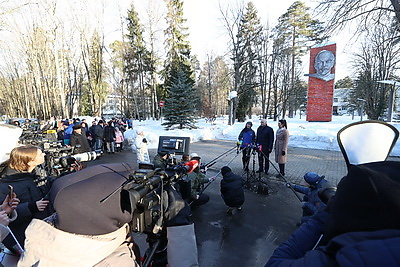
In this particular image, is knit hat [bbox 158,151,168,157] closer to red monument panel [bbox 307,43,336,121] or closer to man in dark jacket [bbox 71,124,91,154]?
man in dark jacket [bbox 71,124,91,154]

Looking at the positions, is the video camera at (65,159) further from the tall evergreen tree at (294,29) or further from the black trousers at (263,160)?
the tall evergreen tree at (294,29)

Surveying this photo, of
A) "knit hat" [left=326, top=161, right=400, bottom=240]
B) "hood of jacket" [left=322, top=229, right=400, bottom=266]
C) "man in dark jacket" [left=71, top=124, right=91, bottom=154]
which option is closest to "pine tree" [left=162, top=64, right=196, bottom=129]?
"man in dark jacket" [left=71, top=124, right=91, bottom=154]

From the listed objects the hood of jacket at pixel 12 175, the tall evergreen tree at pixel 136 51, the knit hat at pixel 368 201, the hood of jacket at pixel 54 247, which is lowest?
the hood of jacket at pixel 54 247

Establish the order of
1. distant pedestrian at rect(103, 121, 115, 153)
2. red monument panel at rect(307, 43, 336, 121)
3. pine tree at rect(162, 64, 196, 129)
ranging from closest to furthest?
distant pedestrian at rect(103, 121, 115, 153) < pine tree at rect(162, 64, 196, 129) < red monument panel at rect(307, 43, 336, 121)

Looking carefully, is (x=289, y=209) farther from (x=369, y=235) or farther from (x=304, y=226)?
(x=369, y=235)

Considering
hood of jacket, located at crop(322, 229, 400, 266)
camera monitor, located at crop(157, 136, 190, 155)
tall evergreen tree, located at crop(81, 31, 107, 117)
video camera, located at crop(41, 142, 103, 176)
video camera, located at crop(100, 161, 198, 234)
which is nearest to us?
hood of jacket, located at crop(322, 229, 400, 266)

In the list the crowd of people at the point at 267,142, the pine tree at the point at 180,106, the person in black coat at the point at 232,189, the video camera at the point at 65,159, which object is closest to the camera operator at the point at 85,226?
the video camera at the point at 65,159

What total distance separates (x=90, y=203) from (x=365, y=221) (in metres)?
1.26

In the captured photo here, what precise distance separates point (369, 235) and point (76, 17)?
28.1 m

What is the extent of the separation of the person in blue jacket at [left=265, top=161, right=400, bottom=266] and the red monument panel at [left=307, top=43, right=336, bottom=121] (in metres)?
21.6

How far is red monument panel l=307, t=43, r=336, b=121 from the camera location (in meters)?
18.7

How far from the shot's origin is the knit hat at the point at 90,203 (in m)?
1.12

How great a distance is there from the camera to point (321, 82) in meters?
19.2

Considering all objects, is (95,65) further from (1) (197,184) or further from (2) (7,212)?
(2) (7,212)
